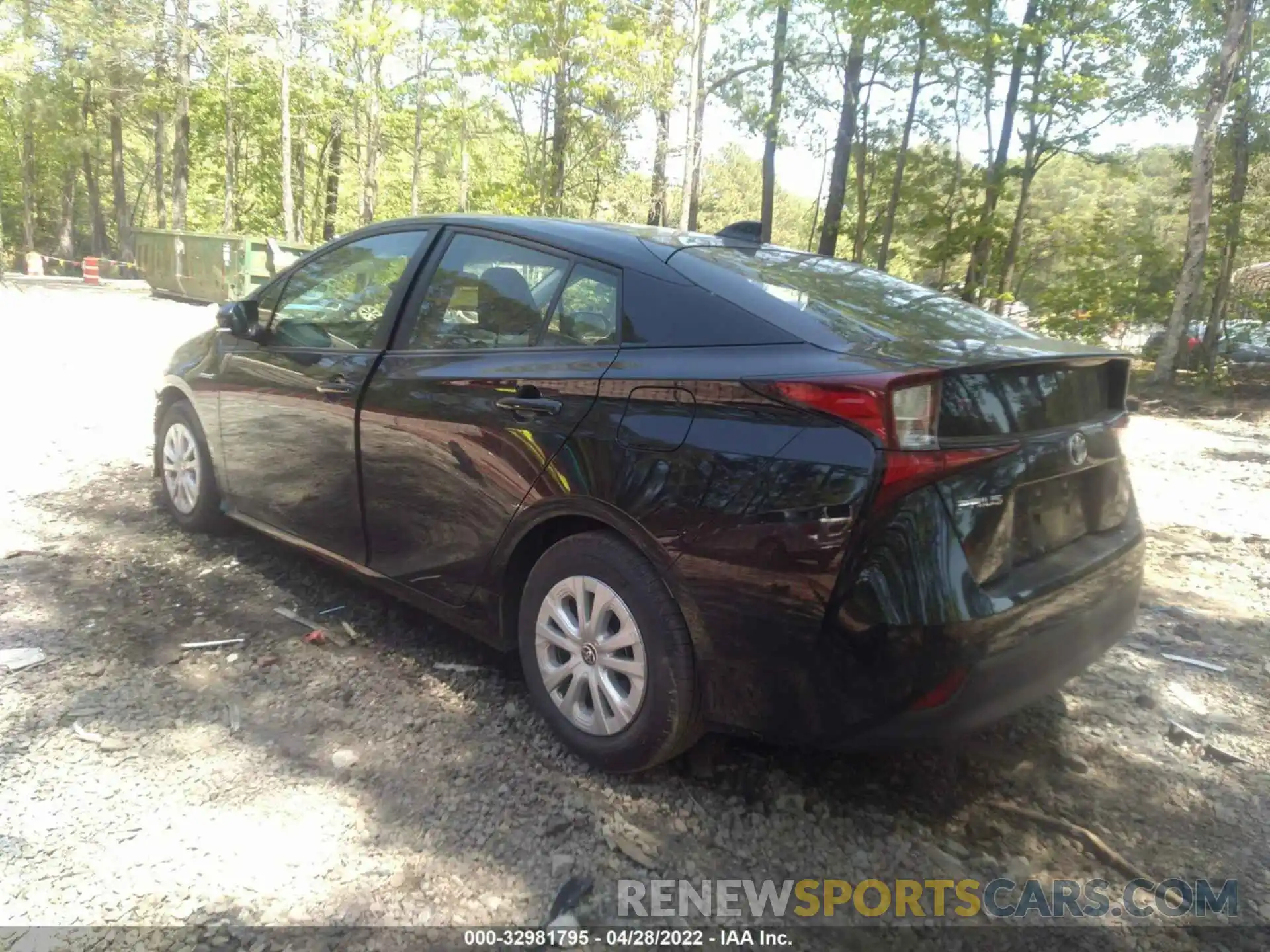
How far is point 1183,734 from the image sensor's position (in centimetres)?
308

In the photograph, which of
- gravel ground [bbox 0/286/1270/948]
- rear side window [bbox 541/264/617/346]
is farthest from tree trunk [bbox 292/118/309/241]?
rear side window [bbox 541/264/617/346]

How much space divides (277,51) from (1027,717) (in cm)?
2687

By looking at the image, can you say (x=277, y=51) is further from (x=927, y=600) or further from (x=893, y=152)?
(x=927, y=600)

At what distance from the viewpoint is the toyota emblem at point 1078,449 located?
248cm

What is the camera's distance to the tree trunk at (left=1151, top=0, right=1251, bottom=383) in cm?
1273

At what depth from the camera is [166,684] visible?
123 inches

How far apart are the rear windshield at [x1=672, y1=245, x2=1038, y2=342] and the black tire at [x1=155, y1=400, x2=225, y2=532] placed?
2904 millimetres

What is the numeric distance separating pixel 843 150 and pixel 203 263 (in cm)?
1576

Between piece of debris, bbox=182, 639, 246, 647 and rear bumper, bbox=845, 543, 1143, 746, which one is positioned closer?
rear bumper, bbox=845, 543, 1143, 746

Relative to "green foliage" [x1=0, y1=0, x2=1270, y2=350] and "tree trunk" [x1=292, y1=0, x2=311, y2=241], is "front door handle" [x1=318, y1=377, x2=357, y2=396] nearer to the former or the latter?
"green foliage" [x1=0, y1=0, x2=1270, y2=350]

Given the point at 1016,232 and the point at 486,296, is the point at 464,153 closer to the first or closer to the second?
the point at 1016,232

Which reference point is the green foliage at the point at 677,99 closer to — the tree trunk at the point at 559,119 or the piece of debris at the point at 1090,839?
the tree trunk at the point at 559,119

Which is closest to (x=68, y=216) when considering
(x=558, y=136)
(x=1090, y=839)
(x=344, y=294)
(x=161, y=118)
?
(x=161, y=118)

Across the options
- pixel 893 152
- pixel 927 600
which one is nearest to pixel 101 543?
pixel 927 600
